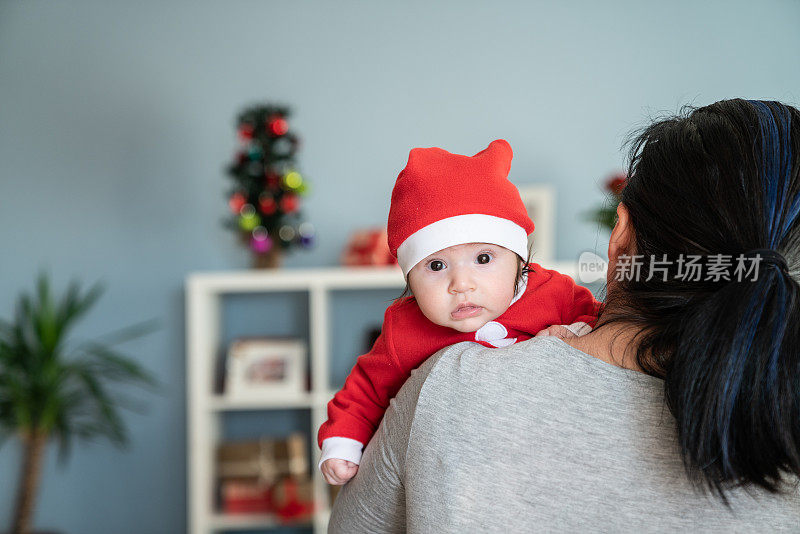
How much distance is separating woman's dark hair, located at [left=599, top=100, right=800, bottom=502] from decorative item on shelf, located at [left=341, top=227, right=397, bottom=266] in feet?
6.28

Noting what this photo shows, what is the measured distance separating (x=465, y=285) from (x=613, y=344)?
0.25 metres

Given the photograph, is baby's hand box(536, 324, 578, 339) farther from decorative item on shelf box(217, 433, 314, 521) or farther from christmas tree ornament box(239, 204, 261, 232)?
decorative item on shelf box(217, 433, 314, 521)

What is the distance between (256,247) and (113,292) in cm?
81

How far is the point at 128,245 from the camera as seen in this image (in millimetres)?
2977

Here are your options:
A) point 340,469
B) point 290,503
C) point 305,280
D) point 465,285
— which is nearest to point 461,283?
point 465,285

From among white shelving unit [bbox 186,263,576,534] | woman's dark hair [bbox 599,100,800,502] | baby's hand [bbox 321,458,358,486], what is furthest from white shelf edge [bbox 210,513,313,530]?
woman's dark hair [bbox 599,100,800,502]

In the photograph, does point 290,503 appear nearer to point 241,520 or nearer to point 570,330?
point 241,520

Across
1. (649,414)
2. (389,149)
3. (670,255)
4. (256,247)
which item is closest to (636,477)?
(649,414)

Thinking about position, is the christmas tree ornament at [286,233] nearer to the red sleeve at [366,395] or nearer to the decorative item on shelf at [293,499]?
the decorative item on shelf at [293,499]

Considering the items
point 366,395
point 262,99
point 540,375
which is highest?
point 262,99

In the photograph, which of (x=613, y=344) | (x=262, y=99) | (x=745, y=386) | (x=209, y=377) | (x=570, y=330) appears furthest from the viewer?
(x=262, y=99)

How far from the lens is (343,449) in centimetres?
101

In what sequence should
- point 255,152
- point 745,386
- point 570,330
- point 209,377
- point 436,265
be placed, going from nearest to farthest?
point 745,386 < point 570,330 < point 436,265 < point 255,152 < point 209,377

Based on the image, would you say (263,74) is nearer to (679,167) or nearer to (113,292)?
(113,292)
